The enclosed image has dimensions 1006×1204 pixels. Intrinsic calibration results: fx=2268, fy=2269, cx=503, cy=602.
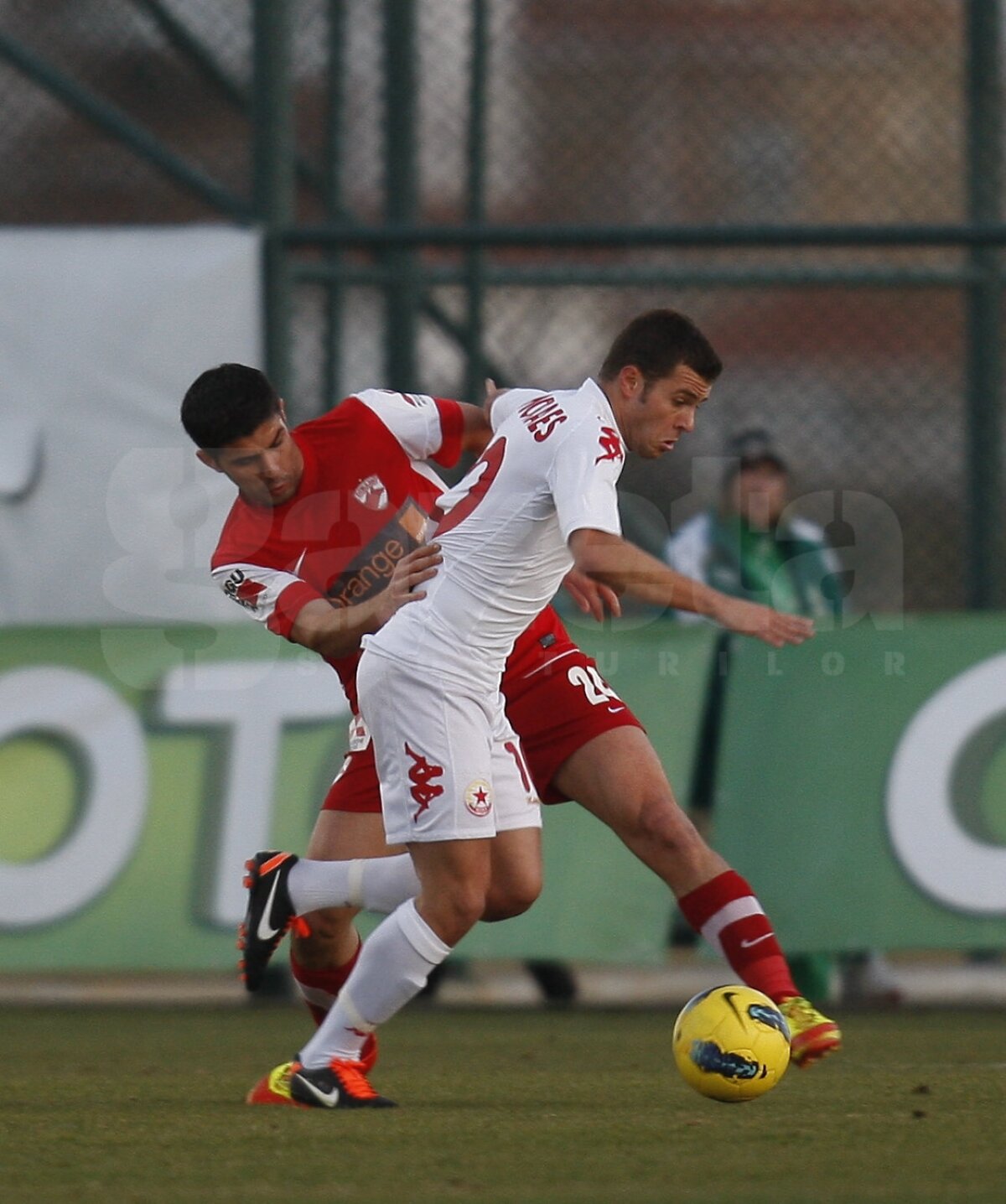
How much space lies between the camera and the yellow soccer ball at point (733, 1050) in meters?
5.11

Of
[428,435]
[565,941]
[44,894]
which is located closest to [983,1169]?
[428,435]

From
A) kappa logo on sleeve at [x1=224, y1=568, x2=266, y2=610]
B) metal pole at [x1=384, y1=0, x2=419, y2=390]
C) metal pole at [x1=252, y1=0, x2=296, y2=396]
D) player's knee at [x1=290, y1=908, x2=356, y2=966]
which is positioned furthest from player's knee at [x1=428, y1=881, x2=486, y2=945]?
metal pole at [x1=384, y1=0, x2=419, y2=390]

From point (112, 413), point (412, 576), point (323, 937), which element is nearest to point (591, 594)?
point (412, 576)

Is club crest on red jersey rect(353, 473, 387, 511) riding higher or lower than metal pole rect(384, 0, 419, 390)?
lower

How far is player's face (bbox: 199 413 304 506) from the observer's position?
5.64 metres

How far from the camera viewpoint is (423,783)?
516 centimetres

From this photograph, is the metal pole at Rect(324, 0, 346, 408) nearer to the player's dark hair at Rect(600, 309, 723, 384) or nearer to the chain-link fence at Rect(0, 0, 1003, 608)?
the chain-link fence at Rect(0, 0, 1003, 608)

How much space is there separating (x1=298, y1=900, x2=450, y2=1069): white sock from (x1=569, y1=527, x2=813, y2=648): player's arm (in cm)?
95

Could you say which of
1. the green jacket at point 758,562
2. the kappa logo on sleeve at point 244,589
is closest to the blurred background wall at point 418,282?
the green jacket at point 758,562

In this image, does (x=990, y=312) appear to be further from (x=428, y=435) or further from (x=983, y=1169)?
(x=983, y=1169)

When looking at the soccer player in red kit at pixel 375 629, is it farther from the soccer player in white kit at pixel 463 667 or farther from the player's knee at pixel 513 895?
the soccer player in white kit at pixel 463 667

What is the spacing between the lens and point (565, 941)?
26.7 feet

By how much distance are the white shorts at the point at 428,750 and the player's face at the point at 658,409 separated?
2.30 ft

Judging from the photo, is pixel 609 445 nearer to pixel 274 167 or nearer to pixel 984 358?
pixel 274 167
